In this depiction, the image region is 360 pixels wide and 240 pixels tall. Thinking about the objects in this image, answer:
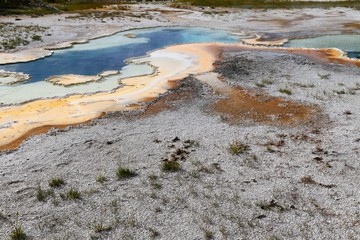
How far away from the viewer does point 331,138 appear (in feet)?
43.1

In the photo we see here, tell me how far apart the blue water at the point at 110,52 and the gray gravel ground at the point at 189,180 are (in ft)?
32.7

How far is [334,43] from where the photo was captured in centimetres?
3225

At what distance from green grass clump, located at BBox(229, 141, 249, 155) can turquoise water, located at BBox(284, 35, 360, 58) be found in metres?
19.8

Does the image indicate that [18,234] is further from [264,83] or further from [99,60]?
[99,60]

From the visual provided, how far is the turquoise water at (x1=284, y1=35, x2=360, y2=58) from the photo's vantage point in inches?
1185

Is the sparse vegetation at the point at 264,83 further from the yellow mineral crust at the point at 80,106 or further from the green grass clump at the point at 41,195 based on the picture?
the green grass clump at the point at 41,195

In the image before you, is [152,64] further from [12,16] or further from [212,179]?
[12,16]

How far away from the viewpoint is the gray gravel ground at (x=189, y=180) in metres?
8.66

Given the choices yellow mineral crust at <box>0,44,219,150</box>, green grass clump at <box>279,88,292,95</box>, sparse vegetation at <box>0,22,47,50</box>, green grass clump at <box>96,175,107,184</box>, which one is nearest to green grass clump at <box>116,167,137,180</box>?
green grass clump at <box>96,175,107,184</box>

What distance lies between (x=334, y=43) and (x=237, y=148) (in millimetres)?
24486

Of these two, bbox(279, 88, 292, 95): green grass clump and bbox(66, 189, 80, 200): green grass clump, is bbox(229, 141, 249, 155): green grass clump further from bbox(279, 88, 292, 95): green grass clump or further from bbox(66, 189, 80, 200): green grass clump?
bbox(279, 88, 292, 95): green grass clump

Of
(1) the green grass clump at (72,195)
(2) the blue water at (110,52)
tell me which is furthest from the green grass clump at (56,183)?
(2) the blue water at (110,52)

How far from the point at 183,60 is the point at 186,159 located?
15035mm

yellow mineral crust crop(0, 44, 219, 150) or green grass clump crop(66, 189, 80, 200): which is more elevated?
→ yellow mineral crust crop(0, 44, 219, 150)
